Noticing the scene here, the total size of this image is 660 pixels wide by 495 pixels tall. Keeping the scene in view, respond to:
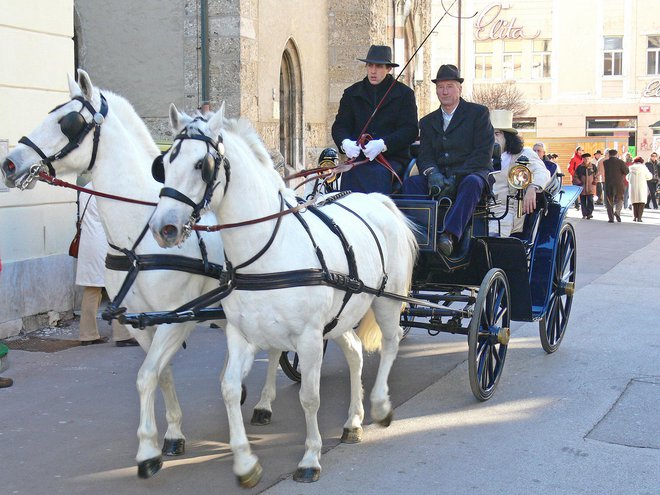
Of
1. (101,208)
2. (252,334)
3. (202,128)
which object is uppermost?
(202,128)

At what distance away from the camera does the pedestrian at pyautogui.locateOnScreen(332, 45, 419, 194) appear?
7160mm

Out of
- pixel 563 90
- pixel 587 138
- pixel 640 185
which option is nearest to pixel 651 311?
pixel 640 185

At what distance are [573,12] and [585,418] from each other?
38668 mm

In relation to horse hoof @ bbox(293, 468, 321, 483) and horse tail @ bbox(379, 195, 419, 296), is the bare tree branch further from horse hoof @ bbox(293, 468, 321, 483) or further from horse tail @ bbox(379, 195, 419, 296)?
horse hoof @ bbox(293, 468, 321, 483)

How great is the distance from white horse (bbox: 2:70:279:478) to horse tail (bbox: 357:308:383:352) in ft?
4.64

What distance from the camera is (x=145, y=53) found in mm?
13961

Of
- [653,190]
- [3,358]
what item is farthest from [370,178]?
[653,190]

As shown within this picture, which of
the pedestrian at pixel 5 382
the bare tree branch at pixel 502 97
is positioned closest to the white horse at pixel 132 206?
the pedestrian at pixel 5 382

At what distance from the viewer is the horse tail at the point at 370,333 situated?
641 centimetres

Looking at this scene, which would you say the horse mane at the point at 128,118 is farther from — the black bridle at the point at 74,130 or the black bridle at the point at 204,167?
the black bridle at the point at 204,167

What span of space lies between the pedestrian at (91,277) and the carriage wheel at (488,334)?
3627 mm

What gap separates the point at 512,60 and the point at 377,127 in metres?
37.7

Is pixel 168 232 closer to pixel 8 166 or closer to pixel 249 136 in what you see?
pixel 249 136

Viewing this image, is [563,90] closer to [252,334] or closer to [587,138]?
[587,138]
